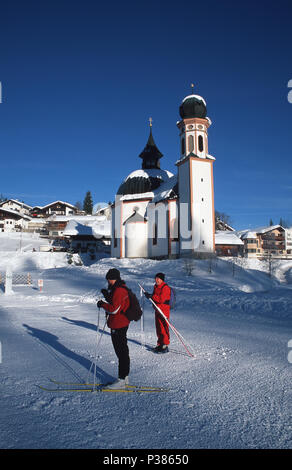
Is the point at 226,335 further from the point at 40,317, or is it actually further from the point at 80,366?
the point at 40,317

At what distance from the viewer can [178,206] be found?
33.9 metres

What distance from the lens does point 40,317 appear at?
10.3 m

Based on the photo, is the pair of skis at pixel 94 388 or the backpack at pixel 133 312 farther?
the backpack at pixel 133 312

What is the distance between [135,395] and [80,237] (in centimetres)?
5573

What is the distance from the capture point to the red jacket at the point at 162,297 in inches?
254

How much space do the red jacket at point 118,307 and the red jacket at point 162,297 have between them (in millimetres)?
1970

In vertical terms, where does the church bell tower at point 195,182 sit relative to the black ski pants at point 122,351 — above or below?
above

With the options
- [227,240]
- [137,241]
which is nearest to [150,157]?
[137,241]

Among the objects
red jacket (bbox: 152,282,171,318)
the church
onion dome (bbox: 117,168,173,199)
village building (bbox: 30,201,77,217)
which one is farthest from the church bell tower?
village building (bbox: 30,201,77,217)

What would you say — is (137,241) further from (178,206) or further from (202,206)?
(202,206)

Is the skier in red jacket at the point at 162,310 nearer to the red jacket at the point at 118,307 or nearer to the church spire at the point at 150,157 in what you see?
the red jacket at the point at 118,307

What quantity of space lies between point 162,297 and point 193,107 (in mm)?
34041

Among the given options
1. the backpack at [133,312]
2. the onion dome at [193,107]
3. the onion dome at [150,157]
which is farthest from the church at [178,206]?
the backpack at [133,312]
